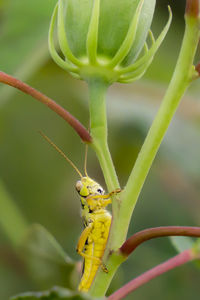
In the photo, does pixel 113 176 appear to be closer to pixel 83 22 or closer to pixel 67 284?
pixel 83 22

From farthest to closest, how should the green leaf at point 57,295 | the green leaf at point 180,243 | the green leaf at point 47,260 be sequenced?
the green leaf at point 47,260 < the green leaf at point 180,243 < the green leaf at point 57,295

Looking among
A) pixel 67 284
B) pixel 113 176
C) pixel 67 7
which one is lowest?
pixel 67 284

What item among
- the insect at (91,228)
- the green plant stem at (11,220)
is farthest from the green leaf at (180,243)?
the green plant stem at (11,220)

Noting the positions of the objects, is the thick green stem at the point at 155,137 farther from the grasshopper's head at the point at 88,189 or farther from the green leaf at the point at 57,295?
the grasshopper's head at the point at 88,189

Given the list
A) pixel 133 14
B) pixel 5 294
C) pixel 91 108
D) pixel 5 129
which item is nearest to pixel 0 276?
pixel 5 294

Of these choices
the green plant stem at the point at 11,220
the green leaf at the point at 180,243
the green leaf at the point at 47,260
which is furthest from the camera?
the green plant stem at the point at 11,220

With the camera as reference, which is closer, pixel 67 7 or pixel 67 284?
pixel 67 7

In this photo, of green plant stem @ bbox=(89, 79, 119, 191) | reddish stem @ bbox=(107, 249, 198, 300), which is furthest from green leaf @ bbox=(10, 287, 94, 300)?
green plant stem @ bbox=(89, 79, 119, 191)
